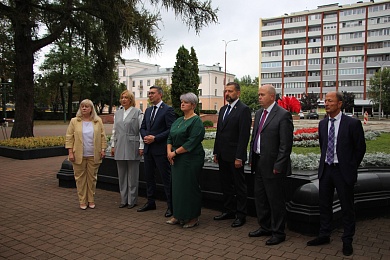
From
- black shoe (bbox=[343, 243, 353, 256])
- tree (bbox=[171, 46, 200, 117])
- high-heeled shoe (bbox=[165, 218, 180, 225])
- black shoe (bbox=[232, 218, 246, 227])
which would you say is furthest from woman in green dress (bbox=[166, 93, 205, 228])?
tree (bbox=[171, 46, 200, 117])

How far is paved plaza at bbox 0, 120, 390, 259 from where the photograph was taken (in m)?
3.96

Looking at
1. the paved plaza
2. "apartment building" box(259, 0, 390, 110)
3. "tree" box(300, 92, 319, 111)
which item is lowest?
the paved plaza

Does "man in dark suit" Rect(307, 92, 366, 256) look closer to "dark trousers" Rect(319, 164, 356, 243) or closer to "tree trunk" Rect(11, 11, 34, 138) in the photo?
"dark trousers" Rect(319, 164, 356, 243)

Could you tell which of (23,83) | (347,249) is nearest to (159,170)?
(347,249)

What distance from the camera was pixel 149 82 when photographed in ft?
295

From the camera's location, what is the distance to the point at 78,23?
1519 centimetres

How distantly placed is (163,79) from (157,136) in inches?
2658

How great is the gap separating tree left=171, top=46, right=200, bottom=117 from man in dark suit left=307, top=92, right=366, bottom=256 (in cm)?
1734

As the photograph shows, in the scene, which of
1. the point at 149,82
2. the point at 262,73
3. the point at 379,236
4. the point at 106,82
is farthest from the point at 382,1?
the point at 379,236

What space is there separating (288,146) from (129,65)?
93391 millimetres

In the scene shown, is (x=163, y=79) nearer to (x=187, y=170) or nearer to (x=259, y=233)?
(x=187, y=170)

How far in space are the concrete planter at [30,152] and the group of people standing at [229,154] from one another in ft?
23.2

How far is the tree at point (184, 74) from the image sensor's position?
2147cm

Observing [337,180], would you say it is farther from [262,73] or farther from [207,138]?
[262,73]
